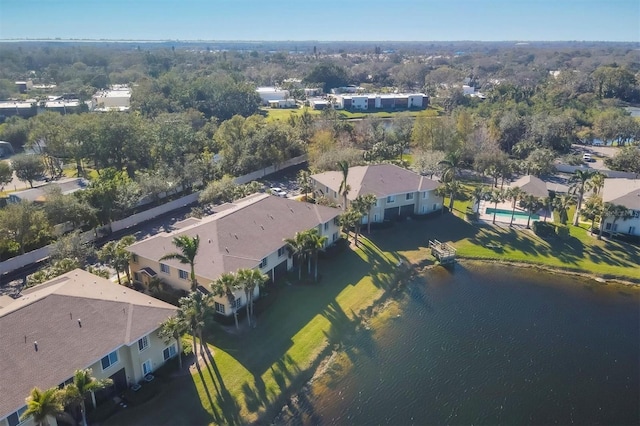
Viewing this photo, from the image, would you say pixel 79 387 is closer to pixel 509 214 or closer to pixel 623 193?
pixel 509 214

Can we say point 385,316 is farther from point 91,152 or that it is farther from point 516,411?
point 91,152

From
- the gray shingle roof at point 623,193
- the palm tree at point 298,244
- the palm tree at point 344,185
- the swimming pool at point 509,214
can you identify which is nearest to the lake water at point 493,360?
the palm tree at point 298,244

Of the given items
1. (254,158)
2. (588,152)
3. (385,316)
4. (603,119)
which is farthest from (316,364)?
(603,119)

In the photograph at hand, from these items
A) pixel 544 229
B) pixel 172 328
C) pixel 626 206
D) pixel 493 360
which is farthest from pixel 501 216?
pixel 172 328

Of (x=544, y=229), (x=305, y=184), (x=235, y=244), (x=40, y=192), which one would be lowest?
(x=544, y=229)

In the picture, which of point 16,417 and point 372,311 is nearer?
point 16,417
